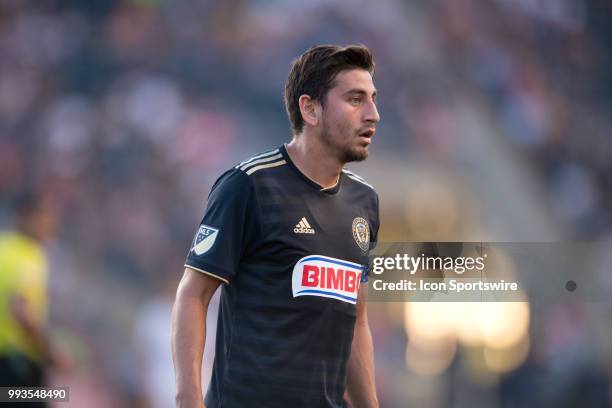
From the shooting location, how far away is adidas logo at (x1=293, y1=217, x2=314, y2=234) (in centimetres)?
213

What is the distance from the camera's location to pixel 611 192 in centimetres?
521

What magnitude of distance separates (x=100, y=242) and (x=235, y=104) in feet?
3.93

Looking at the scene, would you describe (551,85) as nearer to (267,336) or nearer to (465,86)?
(465,86)

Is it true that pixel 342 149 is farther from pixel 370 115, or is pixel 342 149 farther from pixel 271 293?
pixel 271 293

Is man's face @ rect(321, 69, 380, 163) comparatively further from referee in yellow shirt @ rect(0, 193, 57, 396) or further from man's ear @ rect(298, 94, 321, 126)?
referee in yellow shirt @ rect(0, 193, 57, 396)

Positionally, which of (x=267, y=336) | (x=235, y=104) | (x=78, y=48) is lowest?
(x=267, y=336)

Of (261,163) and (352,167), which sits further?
(352,167)

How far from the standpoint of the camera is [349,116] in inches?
86.7

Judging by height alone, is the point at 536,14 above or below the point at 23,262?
above

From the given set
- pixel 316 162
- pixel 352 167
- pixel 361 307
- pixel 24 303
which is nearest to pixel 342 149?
pixel 316 162

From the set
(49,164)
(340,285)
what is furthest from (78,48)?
(340,285)

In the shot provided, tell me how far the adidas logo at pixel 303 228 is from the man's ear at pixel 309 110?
278 millimetres

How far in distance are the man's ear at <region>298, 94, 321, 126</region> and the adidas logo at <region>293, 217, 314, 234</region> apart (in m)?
0.28

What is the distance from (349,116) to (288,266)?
0.42 metres
